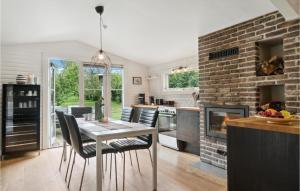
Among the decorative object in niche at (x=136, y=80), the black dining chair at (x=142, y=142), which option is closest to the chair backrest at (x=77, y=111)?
the black dining chair at (x=142, y=142)

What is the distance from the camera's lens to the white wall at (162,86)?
4859 millimetres

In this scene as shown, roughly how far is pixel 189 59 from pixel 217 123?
6.52 ft

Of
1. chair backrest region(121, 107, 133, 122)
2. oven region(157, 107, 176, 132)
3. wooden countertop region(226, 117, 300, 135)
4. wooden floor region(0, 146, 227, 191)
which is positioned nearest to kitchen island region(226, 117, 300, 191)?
wooden countertop region(226, 117, 300, 135)

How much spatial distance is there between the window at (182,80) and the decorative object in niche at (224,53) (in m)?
1.35

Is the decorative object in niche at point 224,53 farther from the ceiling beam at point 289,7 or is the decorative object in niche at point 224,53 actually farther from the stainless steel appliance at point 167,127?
the stainless steel appliance at point 167,127

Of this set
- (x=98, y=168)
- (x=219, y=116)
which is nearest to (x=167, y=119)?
(x=219, y=116)

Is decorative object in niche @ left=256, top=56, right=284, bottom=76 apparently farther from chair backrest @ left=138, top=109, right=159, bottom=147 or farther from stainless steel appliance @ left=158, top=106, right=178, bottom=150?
stainless steel appliance @ left=158, top=106, right=178, bottom=150

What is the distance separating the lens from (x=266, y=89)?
114 inches

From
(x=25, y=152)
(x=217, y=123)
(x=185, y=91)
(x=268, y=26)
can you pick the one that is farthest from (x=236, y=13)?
(x=25, y=152)

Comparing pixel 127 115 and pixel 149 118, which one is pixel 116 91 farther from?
pixel 149 118

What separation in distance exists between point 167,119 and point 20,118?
121 inches

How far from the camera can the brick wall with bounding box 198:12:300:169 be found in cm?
240

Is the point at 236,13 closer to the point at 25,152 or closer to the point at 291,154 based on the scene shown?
the point at 291,154

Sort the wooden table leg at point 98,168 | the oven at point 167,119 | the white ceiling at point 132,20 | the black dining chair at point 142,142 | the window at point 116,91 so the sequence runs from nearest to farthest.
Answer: the wooden table leg at point 98,168 < the white ceiling at point 132,20 < the black dining chair at point 142,142 < the oven at point 167,119 < the window at point 116,91
